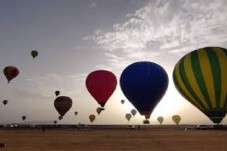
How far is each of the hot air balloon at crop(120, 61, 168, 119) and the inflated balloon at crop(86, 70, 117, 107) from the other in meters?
6.08

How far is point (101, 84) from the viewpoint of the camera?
45.3 m

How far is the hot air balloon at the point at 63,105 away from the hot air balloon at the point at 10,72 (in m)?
12.1

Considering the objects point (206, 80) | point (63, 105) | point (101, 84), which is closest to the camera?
point (206, 80)

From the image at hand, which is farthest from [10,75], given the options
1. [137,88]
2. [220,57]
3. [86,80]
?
[220,57]

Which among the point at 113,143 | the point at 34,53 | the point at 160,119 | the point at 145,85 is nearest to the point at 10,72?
the point at 34,53

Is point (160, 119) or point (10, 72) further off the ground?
point (10, 72)

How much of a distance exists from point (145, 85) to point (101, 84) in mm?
8613

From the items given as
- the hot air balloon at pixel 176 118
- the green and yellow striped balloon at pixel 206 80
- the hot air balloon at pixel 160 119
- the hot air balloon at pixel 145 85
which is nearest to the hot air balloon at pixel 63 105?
the hot air balloon at pixel 145 85

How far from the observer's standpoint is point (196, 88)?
30203mm

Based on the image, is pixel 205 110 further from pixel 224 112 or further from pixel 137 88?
pixel 137 88

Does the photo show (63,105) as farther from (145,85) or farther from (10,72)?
(145,85)

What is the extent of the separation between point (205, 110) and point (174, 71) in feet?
17.2

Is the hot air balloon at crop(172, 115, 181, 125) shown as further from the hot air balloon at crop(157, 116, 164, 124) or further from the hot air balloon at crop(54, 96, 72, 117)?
the hot air balloon at crop(54, 96, 72, 117)

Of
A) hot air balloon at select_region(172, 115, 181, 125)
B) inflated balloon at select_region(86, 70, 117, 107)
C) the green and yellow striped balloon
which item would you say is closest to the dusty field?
inflated balloon at select_region(86, 70, 117, 107)
